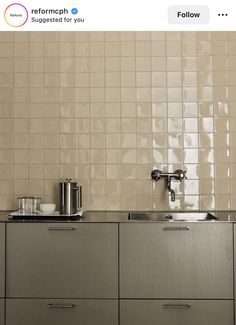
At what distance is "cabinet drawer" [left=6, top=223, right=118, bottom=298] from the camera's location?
92.6 inches

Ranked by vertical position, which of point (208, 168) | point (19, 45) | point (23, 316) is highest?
point (19, 45)

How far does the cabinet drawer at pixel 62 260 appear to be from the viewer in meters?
2.35

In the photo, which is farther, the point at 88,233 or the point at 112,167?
the point at 112,167

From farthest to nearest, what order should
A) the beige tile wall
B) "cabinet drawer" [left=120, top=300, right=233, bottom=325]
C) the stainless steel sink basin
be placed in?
1. the beige tile wall
2. the stainless steel sink basin
3. "cabinet drawer" [left=120, top=300, right=233, bottom=325]

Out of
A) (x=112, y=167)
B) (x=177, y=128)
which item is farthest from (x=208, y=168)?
(x=112, y=167)

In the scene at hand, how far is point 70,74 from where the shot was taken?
2914mm

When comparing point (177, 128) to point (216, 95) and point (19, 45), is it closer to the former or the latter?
point (216, 95)

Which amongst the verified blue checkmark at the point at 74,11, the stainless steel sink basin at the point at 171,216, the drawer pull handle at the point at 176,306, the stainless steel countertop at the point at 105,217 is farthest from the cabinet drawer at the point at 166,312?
the verified blue checkmark at the point at 74,11

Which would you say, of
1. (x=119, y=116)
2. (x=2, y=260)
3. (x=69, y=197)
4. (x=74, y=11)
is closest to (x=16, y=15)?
(x=74, y=11)

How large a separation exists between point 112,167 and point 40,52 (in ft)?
2.88

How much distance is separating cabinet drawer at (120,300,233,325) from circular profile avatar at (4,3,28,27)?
1884mm

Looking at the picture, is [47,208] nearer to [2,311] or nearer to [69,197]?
[69,197]

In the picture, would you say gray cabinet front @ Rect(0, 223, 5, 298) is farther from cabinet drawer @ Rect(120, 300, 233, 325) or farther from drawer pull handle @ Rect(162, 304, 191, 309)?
drawer pull handle @ Rect(162, 304, 191, 309)

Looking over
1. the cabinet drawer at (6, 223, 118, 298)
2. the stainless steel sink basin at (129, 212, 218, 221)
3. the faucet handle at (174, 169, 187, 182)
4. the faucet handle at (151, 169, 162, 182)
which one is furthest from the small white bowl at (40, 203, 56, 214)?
the faucet handle at (174, 169, 187, 182)
